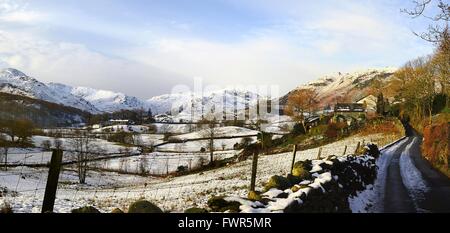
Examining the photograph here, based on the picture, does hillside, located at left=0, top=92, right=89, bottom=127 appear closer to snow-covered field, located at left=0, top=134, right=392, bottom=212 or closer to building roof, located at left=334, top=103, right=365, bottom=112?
snow-covered field, located at left=0, top=134, right=392, bottom=212

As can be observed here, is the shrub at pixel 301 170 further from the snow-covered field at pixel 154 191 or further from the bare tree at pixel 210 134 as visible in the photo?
the bare tree at pixel 210 134

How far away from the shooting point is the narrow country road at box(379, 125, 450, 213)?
12.0 m

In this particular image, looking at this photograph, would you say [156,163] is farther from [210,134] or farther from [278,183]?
[278,183]

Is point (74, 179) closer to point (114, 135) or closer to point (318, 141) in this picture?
point (318, 141)

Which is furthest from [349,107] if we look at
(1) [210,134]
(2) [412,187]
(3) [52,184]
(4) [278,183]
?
(3) [52,184]

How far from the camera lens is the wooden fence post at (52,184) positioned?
7.48m

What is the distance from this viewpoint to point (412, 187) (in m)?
15.7

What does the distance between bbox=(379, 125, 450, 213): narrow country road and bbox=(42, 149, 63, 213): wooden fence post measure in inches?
338

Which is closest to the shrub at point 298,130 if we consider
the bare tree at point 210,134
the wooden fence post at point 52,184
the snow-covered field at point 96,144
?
the bare tree at point 210,134

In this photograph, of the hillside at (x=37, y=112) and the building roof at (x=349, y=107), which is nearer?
the hillside at (x=37, y=112)

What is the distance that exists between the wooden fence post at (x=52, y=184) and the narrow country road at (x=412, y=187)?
28.1 ft

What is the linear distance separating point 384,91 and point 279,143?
94.4 feet

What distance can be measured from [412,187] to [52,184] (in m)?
13.3

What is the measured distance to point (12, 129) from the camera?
54500 mm
